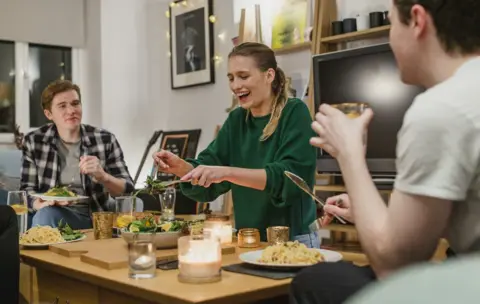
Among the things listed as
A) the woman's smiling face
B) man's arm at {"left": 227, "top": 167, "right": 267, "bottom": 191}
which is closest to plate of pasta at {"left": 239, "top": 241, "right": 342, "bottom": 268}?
man's arm at {"left": 227, "top": 167, "right": 267, "bottom": 191}

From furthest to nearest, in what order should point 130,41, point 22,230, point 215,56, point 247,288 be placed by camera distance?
point 130,41, point 215,56, point 22,230, point 247,288

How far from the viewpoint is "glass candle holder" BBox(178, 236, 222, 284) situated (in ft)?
4.31

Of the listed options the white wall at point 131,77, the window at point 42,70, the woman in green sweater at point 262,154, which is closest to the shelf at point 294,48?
the white wall at point 131,77

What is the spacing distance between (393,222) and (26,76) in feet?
15.3

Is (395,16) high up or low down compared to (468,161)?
up

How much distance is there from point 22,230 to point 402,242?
1632 millimetres

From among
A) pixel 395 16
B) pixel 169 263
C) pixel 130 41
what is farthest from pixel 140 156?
pixel 395 16

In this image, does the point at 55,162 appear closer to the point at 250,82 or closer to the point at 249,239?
the point at 250,82

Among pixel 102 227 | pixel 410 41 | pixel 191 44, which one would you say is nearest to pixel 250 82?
pixel 102 227

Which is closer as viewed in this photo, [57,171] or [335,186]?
[57,171]

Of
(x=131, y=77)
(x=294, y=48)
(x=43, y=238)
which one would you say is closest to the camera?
(x=43, y=238)

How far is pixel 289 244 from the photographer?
1505 mm

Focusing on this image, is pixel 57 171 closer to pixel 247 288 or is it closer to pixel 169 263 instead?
pixel 169 263

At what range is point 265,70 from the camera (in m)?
2.21
